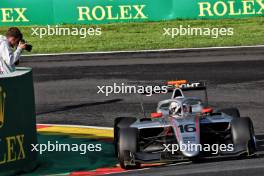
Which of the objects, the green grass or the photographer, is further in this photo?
the green grass

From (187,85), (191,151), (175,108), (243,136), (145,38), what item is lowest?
(191,151)

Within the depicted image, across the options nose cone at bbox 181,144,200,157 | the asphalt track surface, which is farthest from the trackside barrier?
nose cone at bbox 181,144,200,157

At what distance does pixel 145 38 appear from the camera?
29828mm

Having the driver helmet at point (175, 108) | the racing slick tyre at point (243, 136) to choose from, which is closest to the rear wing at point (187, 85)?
the driver helmet at point (175, 108)

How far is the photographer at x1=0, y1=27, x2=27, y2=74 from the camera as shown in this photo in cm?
1404

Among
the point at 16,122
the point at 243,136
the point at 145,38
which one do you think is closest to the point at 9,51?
the point at 16,122

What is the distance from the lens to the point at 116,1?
30.4 m

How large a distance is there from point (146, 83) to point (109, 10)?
8.92 m

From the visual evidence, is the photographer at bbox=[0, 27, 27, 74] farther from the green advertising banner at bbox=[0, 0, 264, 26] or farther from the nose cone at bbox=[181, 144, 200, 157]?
the green advertising banner at bbox=[0, 0, 264, 26]

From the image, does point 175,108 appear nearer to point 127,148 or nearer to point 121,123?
point 121,123

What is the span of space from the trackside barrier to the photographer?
178 millimetres

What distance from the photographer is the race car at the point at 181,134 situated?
1344 cm

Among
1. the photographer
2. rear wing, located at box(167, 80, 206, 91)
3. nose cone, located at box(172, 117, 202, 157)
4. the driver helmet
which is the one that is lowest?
nose cone, located at box(172, 117, 202, 157)

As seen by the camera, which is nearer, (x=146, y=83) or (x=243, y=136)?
(x=243, y=136)
